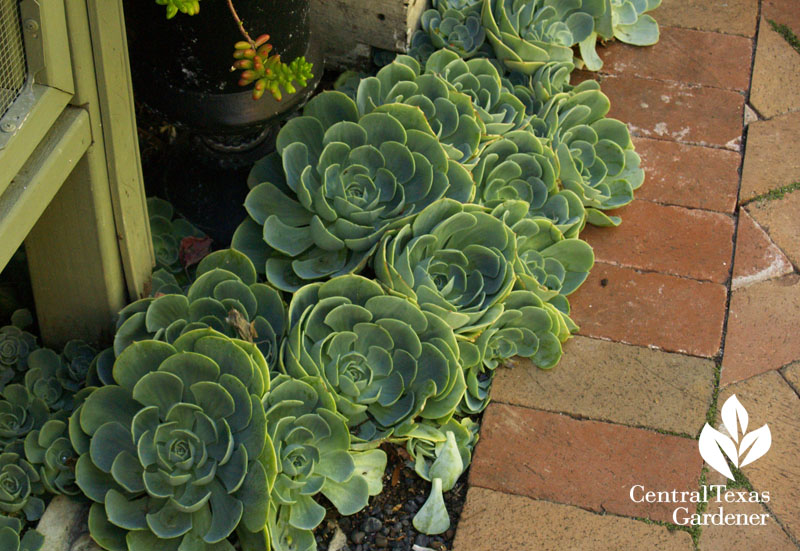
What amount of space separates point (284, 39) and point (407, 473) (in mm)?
972

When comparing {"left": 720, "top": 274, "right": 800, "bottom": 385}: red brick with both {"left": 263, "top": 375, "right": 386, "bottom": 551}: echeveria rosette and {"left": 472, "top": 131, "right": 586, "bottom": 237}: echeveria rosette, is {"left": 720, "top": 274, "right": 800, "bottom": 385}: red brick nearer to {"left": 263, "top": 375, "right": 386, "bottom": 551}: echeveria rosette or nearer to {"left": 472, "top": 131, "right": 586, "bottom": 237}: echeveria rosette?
{"left": 472, "top": 131, "right": 586, "bottom": 237}: echeveria rosette

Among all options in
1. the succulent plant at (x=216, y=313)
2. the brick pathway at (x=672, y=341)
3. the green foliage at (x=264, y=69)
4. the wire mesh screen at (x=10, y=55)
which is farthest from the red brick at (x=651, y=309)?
the wire mesh screen at (x=10, y=55)

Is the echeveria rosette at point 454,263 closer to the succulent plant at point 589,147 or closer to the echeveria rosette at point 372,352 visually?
the echeveria rosette at point 372,352

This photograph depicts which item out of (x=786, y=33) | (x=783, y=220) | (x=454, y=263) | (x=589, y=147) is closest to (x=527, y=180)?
(x=589, y=147)

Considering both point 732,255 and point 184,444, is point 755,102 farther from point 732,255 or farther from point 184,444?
point 184,444

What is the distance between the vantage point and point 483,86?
212 cm

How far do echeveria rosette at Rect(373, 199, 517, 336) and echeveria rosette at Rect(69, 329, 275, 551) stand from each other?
394 mm

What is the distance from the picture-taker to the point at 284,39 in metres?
1.79

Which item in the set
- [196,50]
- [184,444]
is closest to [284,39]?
[196,50]

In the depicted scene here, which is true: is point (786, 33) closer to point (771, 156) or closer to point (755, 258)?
Result: point (771, 156)

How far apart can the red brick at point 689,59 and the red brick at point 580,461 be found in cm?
128

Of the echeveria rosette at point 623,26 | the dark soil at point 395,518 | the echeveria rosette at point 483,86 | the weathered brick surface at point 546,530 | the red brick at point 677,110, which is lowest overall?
the dark soil at point 395,518

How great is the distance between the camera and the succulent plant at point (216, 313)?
1.54 m

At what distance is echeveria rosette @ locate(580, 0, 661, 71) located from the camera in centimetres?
248
